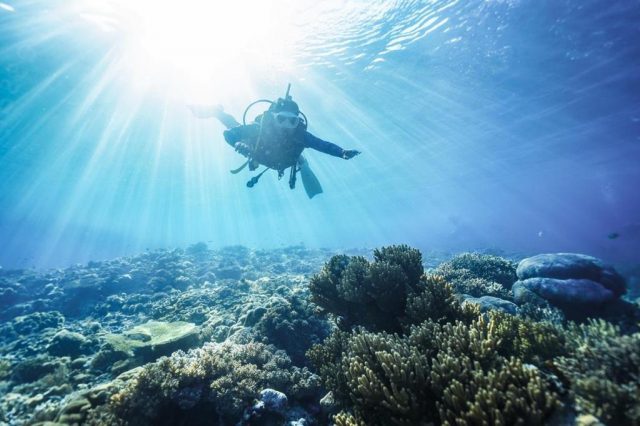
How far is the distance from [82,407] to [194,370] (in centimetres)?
172

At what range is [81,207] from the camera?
8044 centimetres

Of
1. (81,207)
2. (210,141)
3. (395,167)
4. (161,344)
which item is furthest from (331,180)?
(81,207)

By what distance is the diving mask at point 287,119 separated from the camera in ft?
25.2

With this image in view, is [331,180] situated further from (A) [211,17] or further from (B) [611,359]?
→ (B) [611,359]

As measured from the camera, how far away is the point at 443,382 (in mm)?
3178

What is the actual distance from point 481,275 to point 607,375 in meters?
8.07

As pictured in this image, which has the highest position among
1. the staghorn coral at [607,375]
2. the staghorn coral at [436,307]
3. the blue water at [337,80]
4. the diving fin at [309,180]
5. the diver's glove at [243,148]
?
the blue water at [337,80]

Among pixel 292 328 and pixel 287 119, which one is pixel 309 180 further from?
pixel 292 328

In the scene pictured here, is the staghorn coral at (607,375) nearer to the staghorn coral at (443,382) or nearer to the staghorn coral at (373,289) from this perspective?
the staghorn coral at (443,382)

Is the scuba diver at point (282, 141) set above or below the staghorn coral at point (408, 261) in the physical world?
above

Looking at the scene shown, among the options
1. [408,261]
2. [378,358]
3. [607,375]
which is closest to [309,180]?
[408,261]

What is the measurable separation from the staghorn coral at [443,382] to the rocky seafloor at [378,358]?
0.05 ft

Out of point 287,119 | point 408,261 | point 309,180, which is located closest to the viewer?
point 408,261

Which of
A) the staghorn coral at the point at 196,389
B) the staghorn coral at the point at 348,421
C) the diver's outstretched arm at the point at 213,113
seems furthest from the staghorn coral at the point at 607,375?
the diver's outstretched arm at the point at 213,113
